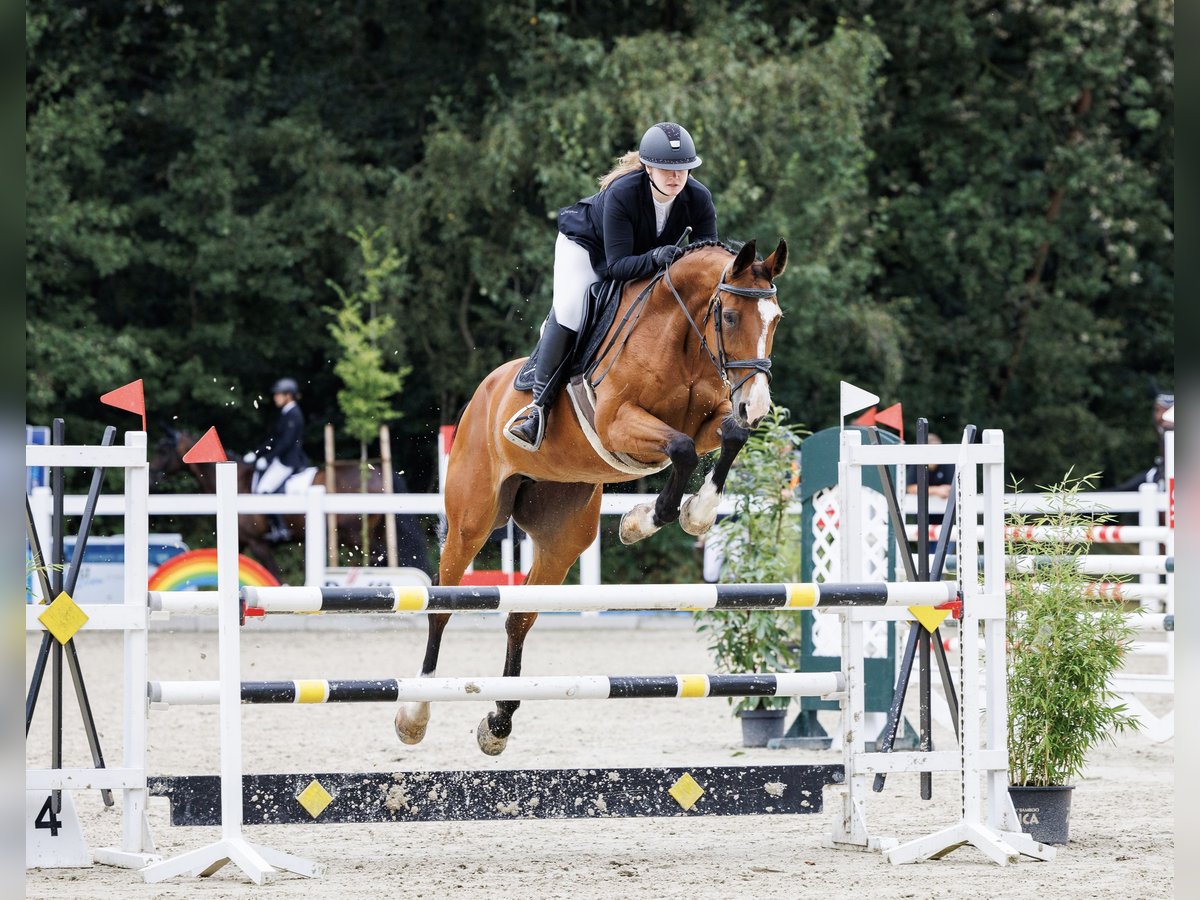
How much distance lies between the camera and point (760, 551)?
6871mm

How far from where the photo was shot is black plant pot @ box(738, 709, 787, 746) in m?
6.91

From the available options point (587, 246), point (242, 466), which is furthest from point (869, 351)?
point (587, 246)

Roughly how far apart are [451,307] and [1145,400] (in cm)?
1001

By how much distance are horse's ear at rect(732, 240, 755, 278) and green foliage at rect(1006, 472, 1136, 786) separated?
1.27m

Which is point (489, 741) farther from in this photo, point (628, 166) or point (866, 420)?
point (866, 420)

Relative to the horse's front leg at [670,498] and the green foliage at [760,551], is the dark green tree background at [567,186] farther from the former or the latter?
the horse's front leg at [670,498]

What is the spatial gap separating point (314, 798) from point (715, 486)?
153cm

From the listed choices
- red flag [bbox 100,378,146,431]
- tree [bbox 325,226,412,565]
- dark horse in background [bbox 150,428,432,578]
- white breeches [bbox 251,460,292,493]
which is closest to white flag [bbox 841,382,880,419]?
red flag [bbox 100,378,146,431]

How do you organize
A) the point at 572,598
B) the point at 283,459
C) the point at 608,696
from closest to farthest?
the point at 572,598
the point at 608,696
the point at 283,459

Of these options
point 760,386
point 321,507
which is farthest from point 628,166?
point 321,507

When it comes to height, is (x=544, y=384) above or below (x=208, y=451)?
above

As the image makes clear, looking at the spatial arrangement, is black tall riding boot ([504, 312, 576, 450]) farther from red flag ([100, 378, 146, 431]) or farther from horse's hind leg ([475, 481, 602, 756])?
red flag ([100, 378, 146, 431])

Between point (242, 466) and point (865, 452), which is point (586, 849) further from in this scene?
point (242, 466)

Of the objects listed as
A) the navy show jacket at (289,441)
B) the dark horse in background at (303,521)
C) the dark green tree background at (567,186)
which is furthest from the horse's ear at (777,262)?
the dark green tree background at (567,186)
